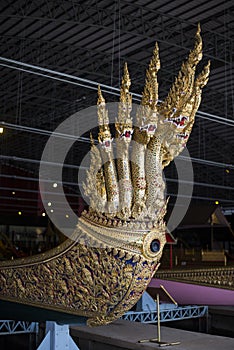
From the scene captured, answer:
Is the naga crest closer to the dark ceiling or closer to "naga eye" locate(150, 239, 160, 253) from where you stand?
"naga eye" locate(150, 239, 160, 253)

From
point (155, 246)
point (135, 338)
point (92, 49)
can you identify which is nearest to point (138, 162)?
point (155, 246)

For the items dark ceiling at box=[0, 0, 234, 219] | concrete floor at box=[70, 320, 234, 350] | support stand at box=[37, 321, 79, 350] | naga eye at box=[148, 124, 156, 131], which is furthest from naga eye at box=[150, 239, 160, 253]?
dark ceiling at box=[0, 0, 234, 219]

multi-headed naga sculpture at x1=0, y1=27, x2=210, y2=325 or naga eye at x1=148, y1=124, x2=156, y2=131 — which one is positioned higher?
naga eye at x1=148, y1=124, x2=156, y2=131

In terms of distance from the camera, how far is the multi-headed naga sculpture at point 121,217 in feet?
12.6

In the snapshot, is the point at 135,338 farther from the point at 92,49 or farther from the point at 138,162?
the point at 92,49

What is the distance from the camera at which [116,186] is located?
399 centimetres

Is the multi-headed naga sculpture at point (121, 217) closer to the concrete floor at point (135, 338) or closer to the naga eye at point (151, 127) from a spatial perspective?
the naga eye at point (151, 127)

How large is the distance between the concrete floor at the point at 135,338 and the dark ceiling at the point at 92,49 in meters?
4.20

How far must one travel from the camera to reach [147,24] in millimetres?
11133

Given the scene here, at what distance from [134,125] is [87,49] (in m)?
8.66

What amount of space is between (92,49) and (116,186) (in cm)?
923

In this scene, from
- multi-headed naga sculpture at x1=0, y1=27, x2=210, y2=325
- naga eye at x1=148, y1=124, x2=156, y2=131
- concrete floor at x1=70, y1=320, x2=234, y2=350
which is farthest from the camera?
concrete floor at x1=70, y1=320, x2=234, y2=350

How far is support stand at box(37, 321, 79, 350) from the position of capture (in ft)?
13.9

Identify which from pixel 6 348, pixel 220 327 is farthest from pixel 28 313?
pixel 220 327
